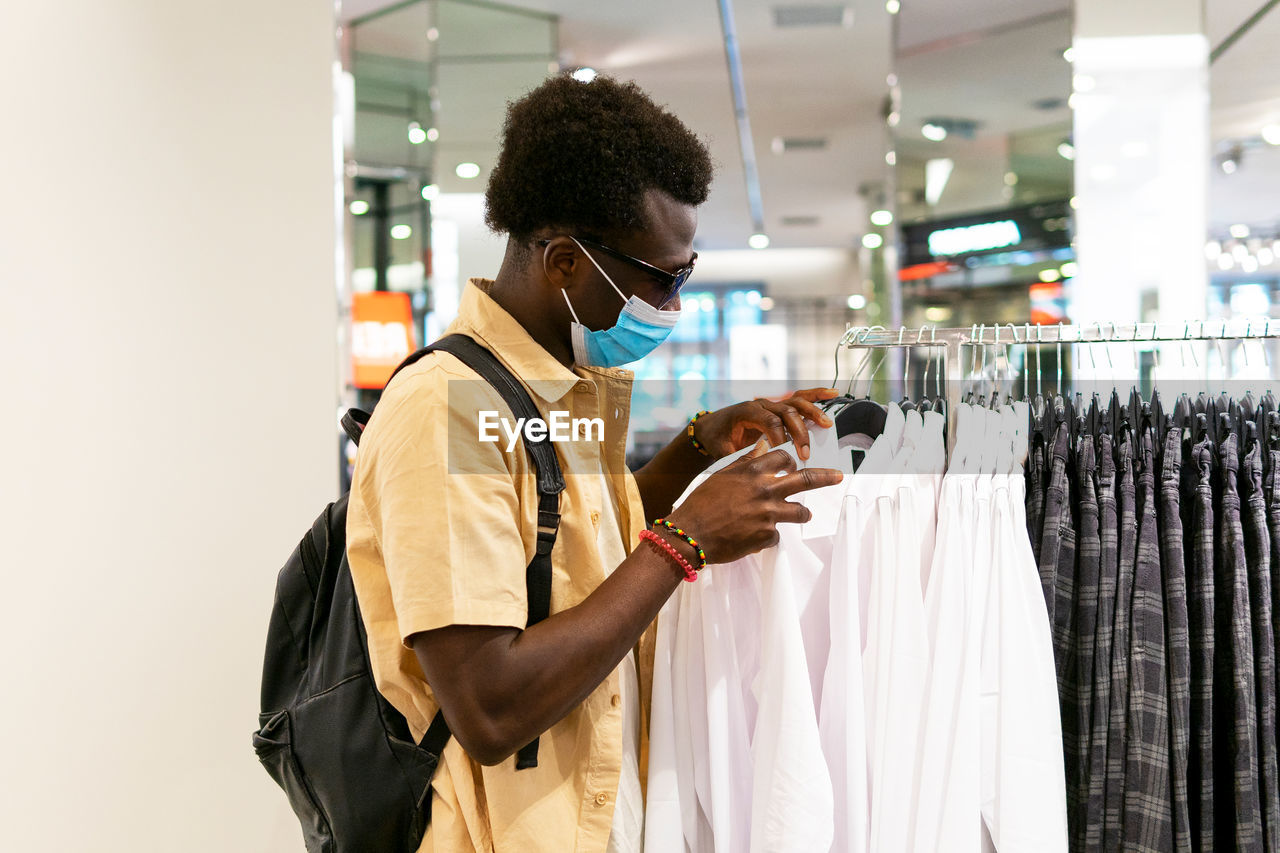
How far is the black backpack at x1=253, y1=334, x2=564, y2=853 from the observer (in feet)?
3.95

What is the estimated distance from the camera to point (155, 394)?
2.11 meters

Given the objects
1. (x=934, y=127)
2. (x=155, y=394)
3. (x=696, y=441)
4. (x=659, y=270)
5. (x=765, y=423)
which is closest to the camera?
(x=659, y=270)

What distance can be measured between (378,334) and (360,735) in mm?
4617

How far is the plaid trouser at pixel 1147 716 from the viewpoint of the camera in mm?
1211

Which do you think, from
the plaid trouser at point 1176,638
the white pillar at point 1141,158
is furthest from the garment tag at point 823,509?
the white pillar at point 1141,158

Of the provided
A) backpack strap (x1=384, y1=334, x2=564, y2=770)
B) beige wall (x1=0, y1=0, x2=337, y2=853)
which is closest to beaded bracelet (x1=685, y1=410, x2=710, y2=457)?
backpack strap (x1=384, y1=334, x2=564, y2=770)

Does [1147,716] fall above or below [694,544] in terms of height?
below

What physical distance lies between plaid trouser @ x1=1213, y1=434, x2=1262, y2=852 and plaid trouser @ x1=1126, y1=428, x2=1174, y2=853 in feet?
0.27

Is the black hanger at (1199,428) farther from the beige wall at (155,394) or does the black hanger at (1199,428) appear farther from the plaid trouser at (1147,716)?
the beige wall at (155,394)

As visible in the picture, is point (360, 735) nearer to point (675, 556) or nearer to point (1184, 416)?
point (675, 556)

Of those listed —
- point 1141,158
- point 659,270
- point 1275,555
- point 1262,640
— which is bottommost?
point 1262,640

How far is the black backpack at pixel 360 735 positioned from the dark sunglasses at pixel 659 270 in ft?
0.69

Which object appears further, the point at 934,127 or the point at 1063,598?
the point at 934,127

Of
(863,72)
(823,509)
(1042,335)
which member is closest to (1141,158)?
(863,72)
